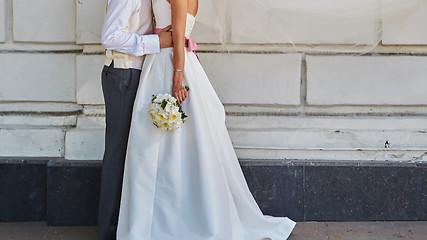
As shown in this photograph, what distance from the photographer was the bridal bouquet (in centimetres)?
429

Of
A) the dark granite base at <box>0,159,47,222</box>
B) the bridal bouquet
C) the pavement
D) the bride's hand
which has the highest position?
the bride's hand

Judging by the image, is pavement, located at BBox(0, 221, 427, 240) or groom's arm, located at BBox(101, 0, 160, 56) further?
pavement, located at BBox(0, 221, 427, 240)

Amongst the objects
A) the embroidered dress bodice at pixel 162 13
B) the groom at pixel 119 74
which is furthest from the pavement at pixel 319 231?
the embroidered dress bodice at pixel 162 13

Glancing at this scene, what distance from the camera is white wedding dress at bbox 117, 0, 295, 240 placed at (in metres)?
4.50

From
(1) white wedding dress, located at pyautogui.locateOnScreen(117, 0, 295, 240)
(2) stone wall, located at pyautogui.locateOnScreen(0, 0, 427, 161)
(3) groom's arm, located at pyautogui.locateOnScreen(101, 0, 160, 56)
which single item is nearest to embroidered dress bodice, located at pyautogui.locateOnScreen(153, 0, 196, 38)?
(1) white wedding dress, located at pyautogui.locateOnScreen(117, 0, 295, 240)

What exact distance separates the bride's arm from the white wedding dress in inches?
2.8

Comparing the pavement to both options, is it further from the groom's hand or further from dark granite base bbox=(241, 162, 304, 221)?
the groom's hand

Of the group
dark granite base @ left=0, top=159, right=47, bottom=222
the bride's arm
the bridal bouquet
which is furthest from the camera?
dark granite base @ left=0, top=159, right=47, bottom=222

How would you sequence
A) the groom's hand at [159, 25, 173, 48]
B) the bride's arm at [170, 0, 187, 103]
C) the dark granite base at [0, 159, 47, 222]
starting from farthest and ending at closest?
the dark granite base at [0, 159, 47, 222], the groom's hand at [159, 25, 173, 48], the bride's arm at [170, 0, 187, 103]

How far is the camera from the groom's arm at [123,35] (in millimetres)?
4410

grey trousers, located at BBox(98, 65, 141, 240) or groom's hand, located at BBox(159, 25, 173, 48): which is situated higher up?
groom's hand, located at BBox(159, 25, 173, 48)

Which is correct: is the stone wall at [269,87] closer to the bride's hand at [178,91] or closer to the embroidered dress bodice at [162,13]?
the embroidered dress bodice at [162,13]

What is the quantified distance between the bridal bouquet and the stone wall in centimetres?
113

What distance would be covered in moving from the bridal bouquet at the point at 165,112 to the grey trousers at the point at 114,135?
31cm
